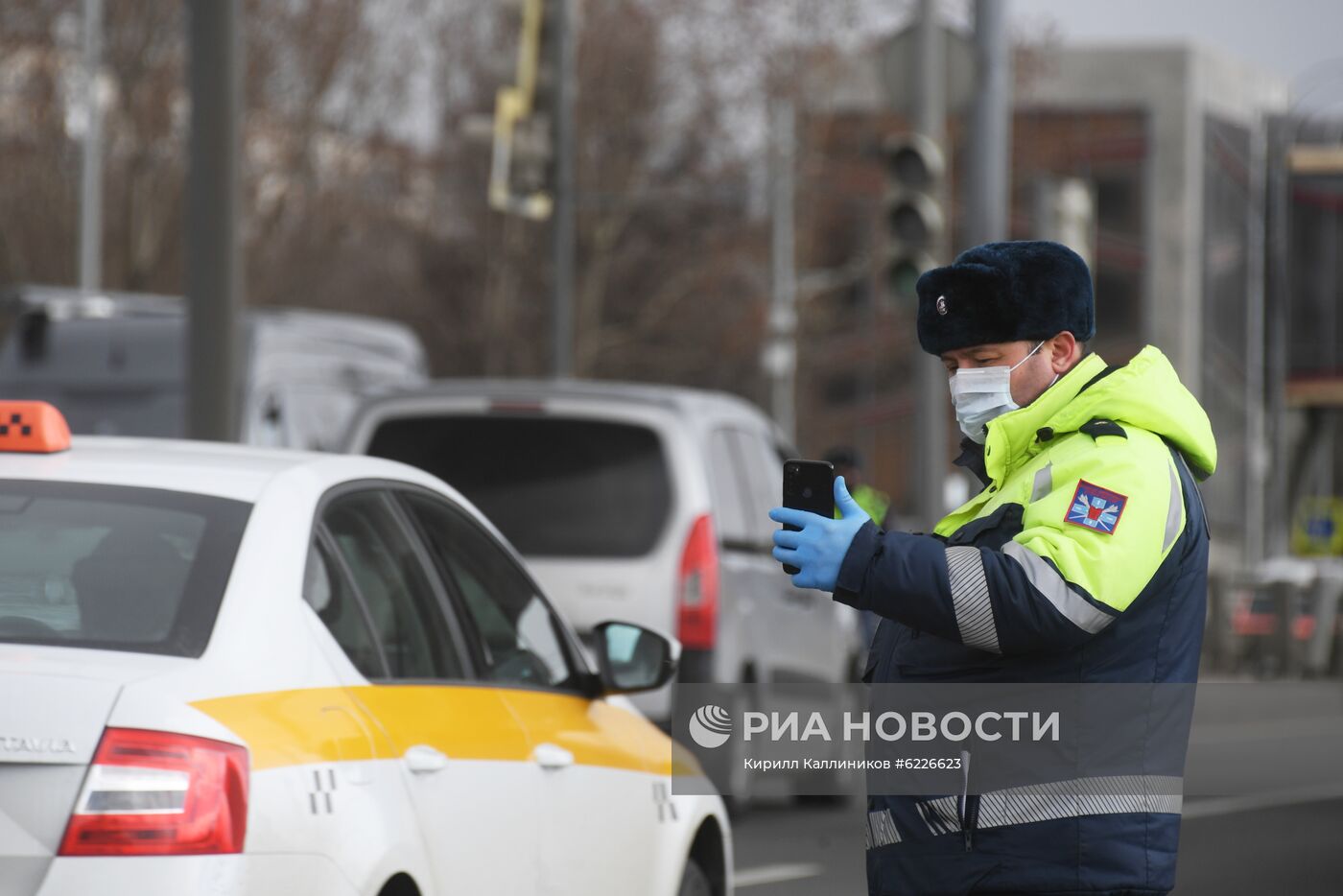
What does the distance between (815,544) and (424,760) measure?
113cm

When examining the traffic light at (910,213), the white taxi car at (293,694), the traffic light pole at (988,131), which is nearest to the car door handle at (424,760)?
the white taxi car at (293,694)

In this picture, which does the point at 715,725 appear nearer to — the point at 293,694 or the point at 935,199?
the point at 293,694

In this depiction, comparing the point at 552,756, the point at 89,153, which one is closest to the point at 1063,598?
the point at 552,756

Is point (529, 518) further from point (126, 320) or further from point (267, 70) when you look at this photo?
point (267, 70)

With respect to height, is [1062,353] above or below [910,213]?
below

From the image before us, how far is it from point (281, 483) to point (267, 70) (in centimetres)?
2672

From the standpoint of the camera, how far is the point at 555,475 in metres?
9.98

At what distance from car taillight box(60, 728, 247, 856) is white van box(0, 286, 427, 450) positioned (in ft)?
36.4

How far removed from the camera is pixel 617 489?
10008 mm

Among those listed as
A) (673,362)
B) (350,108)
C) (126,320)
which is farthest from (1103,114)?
(126,320)

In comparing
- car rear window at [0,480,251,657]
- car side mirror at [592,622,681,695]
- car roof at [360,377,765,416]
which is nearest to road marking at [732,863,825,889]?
car roof at [360,377,765,416]

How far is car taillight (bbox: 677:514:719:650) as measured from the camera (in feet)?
32.6

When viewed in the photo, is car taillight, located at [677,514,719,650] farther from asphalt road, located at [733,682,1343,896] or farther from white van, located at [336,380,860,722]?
asphalt road, located at [733,682,1343,896]

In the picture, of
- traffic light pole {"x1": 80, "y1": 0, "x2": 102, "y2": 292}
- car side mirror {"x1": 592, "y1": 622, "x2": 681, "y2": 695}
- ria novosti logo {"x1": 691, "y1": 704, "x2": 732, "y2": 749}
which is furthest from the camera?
traffic light pole {"x1": 80, "y1": 0, "x2": 102, "y2": 292}
